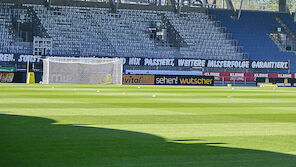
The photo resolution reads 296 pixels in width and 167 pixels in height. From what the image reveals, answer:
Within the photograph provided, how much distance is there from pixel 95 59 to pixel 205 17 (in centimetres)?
1899

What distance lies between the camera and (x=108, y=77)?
190 ft

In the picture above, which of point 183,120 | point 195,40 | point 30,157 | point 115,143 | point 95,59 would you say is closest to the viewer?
point 30,157

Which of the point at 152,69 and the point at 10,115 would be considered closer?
the point at 10,115

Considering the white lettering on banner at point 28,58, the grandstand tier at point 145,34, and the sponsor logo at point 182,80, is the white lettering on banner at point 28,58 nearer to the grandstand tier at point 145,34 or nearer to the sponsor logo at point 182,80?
the grandstand tier at point 145,34

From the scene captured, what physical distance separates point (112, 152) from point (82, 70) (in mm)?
47840

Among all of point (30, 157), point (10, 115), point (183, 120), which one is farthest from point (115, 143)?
point (10, 115)

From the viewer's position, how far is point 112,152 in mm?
8828

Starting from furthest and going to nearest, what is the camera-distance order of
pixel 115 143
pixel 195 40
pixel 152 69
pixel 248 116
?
pixel 195 40, pixel 152 69, pixel 248 116, pixel 115 143

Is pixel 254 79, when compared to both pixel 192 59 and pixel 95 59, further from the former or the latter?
pixel 95 59

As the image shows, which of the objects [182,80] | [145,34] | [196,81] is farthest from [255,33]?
[182,80]

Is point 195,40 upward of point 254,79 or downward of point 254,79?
upward

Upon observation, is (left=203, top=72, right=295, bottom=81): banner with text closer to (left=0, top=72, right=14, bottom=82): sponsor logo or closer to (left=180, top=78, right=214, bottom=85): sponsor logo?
(left=180, top=78, right=214, bottom=85): sponsor logo

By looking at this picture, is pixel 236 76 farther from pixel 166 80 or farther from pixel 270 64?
pixel 166 80

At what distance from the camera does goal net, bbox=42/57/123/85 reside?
5500cm
